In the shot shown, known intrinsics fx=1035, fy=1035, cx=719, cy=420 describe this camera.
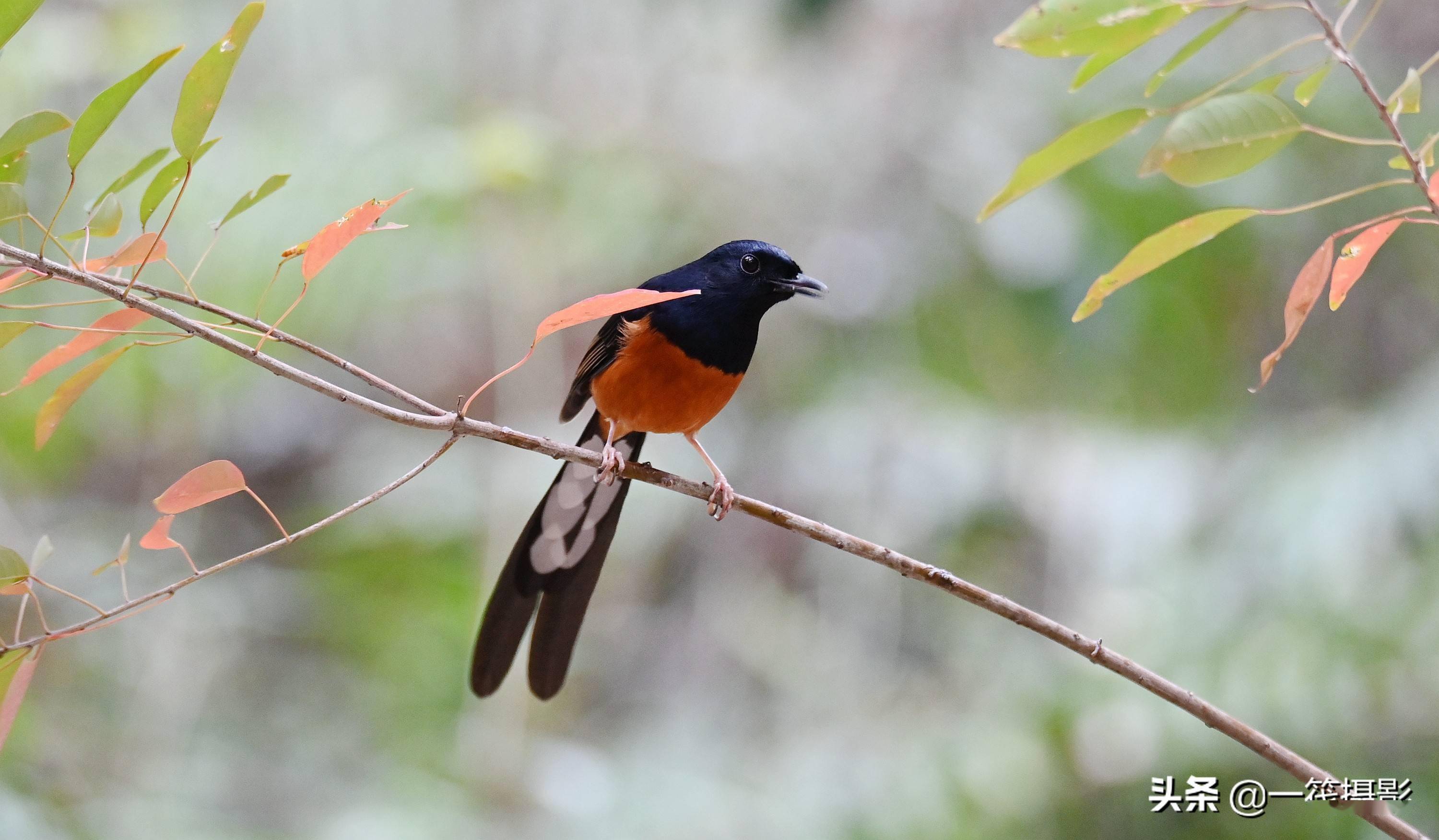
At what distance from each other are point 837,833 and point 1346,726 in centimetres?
154

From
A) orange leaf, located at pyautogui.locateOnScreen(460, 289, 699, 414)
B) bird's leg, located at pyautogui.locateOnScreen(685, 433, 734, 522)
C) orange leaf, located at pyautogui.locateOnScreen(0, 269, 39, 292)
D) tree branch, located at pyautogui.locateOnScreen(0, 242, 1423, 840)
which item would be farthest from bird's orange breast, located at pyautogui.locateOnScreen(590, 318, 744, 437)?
orange leaf, located at pyautogui.locateOnScreen(0, 269, 39, 292)

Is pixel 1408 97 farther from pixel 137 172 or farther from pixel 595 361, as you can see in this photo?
pixel 595 361

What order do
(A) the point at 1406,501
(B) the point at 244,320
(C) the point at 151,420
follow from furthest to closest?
1. (C) the point at 151,420
2. (A) the point at 1406,501
3. (B) the point at 244,320

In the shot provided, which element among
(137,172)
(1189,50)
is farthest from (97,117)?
(1189,50)

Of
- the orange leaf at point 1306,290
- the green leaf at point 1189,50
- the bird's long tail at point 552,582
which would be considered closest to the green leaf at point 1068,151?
the green leaf at point 1189,50

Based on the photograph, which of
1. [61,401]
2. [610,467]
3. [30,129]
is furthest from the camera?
[610,467]

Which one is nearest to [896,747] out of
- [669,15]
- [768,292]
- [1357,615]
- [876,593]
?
[876,593]

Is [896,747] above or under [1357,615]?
under

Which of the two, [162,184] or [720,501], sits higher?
[720,501]

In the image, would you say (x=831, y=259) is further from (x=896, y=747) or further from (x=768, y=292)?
(x=768, y=292)

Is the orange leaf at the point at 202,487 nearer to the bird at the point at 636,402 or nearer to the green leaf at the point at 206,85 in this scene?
the green leaf at the point at 206,85

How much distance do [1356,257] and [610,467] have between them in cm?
103

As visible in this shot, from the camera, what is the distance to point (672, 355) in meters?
2.07

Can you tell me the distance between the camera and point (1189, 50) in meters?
0.94
